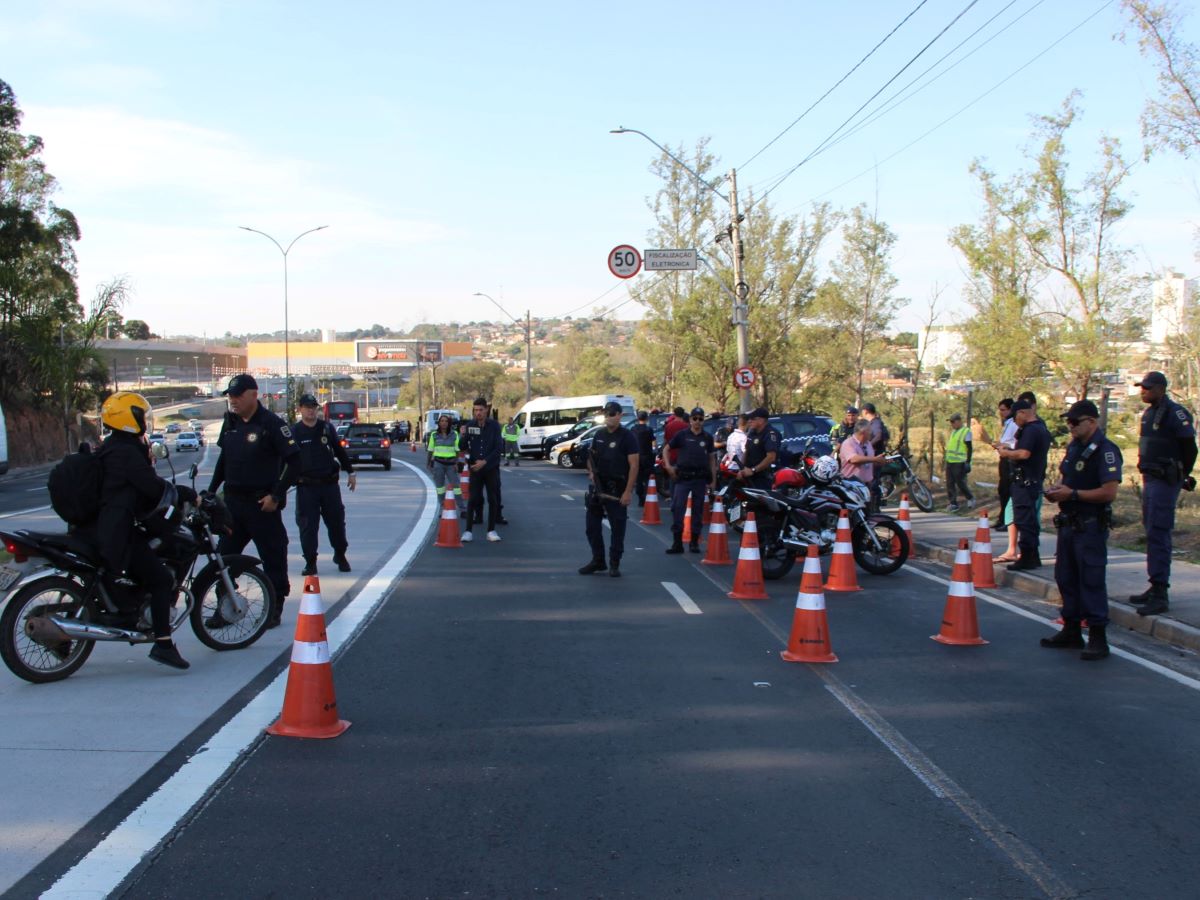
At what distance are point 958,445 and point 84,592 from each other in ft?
52.5

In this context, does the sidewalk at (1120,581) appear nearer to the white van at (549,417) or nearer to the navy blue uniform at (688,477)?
the navy blue uniform at (688,477)

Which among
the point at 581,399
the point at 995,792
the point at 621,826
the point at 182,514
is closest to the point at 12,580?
the point at 182,514

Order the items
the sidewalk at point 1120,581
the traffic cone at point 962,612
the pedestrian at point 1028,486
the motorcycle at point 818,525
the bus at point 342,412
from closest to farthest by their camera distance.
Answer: the traffic cone at point 962,612 → the sidewalk at point 1120,581 → the motorcycle at point 818,525 → the pedestrian at point 1028,486 → the bus at point 342,412

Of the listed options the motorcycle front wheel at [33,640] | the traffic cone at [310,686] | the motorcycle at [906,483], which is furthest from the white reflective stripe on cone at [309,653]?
the motorcycle at [906,483]

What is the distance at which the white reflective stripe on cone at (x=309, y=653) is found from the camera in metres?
5.95

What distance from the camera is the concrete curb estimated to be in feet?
28.8

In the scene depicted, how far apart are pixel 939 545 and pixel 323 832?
39.0 feet

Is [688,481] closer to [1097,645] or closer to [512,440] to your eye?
[1097,645]

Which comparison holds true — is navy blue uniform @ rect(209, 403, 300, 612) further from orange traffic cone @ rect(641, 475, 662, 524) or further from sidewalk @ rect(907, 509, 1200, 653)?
orange traffic cone @ rect(641, 475, 662, 524)

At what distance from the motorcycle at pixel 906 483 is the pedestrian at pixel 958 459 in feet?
1.58

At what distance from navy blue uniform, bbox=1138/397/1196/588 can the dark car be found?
2981 cm

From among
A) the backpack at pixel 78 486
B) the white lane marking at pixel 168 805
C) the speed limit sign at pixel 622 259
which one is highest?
the speed limit sign at pixel 622 259

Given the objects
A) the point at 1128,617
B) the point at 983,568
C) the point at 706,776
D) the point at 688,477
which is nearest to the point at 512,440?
the point at 688,477

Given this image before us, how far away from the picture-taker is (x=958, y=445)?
64.2 ft
